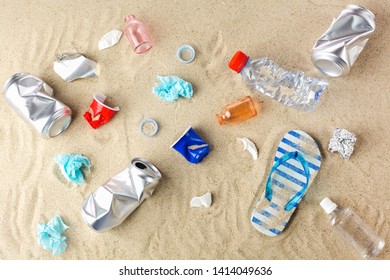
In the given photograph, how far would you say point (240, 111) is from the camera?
6.13ft

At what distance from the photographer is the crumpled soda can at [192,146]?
6.02 feet

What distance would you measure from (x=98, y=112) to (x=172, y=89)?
29 cm

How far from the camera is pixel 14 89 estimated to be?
1.89 m

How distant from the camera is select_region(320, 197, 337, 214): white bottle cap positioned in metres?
1.73

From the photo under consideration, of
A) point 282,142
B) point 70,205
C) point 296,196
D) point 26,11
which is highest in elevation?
point 26,11

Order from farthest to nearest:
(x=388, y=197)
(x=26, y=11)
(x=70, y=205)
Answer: (x=26, y=11)
(x=70, y=205)
(x=388, y=197)

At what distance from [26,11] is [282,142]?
1144mm

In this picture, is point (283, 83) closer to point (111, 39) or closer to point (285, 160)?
point (285, 160)

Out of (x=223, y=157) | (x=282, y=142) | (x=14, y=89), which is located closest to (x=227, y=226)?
(x=223, y=157)

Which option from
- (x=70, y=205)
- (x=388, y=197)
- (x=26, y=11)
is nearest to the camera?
(x=388, y=197)

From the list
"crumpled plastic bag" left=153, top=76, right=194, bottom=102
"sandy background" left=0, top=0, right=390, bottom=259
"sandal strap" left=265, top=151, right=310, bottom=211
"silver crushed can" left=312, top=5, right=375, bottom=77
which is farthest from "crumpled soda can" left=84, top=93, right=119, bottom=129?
"silver crushed can" left=312, top=5, right=375, bottom=77

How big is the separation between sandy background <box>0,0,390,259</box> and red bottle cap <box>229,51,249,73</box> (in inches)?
3.4

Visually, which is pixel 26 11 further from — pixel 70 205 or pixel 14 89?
pixel 70 205
